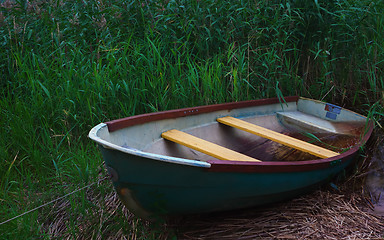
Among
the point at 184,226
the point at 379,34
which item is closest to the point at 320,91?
the point at 379,34

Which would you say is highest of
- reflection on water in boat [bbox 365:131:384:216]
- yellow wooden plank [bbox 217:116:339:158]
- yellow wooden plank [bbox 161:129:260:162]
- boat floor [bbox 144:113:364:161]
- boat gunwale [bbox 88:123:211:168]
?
boat gunwale [bbox 88:123:211:168]

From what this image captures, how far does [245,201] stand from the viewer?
2328mm

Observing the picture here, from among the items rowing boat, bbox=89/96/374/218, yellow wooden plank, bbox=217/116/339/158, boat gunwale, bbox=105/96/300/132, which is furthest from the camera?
yellow wooden plank, bbox=217/116/339/158

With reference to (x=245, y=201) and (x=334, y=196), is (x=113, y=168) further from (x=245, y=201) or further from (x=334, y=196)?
(x=334, y=196)

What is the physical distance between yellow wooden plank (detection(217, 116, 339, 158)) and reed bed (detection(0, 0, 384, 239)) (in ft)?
1.08

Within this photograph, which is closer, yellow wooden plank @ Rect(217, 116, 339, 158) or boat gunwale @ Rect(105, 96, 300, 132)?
boat gunwale @ Rect(105, 96, 300, 132)

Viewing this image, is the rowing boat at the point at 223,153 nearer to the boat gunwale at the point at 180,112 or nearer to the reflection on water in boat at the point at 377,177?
the boat gunwale at the point at 180,112

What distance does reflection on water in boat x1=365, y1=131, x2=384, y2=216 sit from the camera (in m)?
2.80

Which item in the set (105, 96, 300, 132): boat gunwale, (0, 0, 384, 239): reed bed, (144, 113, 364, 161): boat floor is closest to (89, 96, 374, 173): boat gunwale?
(105, 96, 300, 132): boat gunwale

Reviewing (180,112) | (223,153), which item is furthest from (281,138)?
(180,112)

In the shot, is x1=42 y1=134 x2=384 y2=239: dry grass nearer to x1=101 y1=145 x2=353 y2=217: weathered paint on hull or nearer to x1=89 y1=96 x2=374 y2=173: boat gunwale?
x1=101 y1=145 x2=353 y2=217: weathered paint on hull

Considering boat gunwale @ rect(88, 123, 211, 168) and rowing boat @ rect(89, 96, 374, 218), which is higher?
boat gunwale @ rect(88, 123, 211, 168)

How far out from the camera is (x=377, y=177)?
308 centimetres

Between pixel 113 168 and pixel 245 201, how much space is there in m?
0.84
